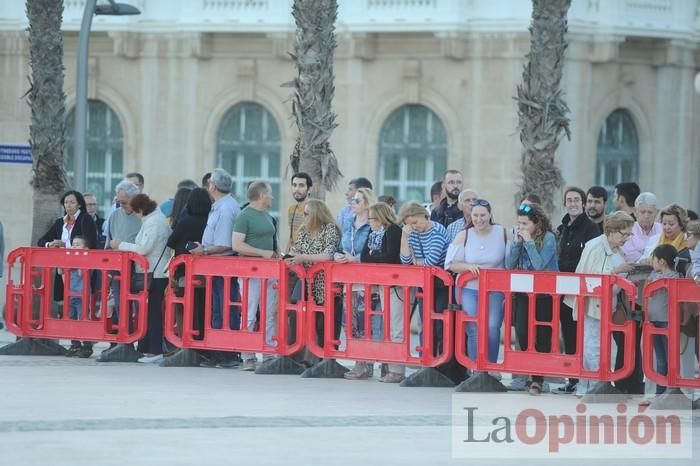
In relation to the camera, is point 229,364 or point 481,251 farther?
point 229,364

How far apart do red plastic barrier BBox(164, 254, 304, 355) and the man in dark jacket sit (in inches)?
90.2

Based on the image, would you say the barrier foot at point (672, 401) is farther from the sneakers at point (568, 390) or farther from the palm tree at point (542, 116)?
the palm tree at point (542, 116)

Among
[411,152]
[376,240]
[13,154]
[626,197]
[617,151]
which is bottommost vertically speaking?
[376,240]

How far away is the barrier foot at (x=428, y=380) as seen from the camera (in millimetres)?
15891

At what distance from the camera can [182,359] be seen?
1719 centimetres

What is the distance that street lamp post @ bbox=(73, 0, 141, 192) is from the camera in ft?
75.9

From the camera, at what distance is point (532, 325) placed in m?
15.2

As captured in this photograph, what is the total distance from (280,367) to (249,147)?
1623 centimetres

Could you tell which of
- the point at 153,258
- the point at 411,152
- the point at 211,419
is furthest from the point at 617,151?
the point at 211,419

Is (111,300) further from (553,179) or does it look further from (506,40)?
(506,40)

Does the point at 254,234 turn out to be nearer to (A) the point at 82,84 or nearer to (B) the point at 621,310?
(B) the point at 621,310

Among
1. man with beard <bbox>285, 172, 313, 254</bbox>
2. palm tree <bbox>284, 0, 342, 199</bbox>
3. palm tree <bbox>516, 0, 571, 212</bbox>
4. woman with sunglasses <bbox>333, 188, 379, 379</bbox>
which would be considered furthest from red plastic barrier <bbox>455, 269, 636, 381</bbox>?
palm tree <bbox>284, 0, 342, 199</bbox>

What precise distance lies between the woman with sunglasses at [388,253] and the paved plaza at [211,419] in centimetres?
36

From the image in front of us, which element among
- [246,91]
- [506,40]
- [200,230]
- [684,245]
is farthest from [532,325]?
[246,91]
